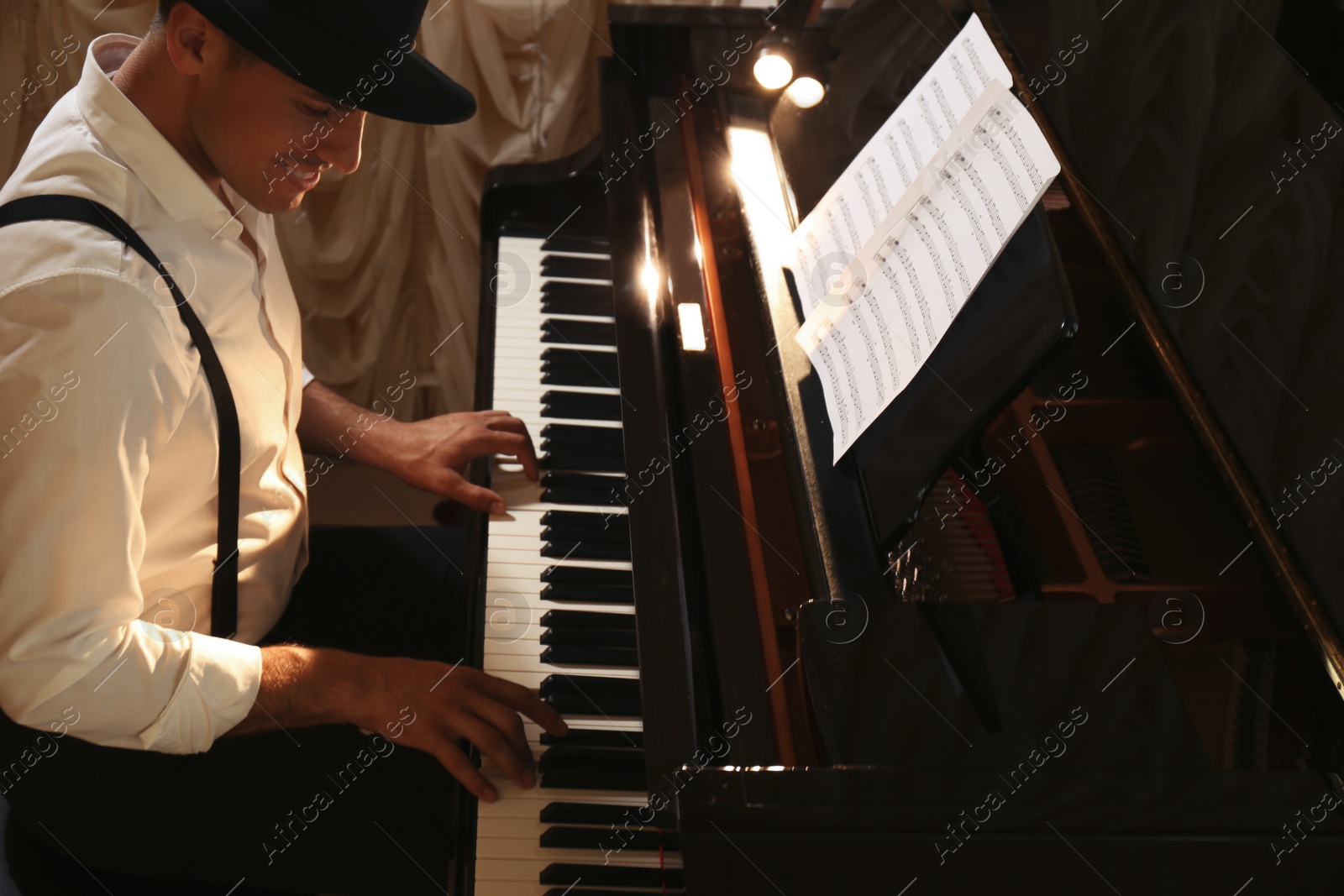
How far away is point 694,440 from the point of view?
142cm

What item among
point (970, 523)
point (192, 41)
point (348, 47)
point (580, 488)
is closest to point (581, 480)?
point (580, 488)

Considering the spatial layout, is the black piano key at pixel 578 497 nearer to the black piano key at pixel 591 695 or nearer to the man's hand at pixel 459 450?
the man's hand at pixel 459 450

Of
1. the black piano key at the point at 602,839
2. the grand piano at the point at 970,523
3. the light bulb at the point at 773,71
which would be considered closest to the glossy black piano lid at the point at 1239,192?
the grand piano at the point at 970,523

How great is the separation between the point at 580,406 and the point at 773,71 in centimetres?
73

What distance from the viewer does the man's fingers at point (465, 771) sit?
1.32m

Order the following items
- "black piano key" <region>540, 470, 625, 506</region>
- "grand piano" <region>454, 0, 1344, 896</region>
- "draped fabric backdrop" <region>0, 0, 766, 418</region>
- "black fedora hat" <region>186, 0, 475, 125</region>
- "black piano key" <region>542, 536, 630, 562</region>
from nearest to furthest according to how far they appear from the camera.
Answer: "grand piano" <region>454, 0, 1344, 896</region> < "black fedora hat" <region>186, 0, 475, 125</region> < "black piano key" <region>542, 536, 630, 562</region> < "black piano key" <region>540, 470, 625, 506</region> < "draped fabric backdrop" <region>0, 0, 766, 418</region>

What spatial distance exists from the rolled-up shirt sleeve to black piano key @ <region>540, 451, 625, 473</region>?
2.15ft

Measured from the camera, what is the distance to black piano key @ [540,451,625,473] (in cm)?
178

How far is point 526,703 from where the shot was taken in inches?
53.4

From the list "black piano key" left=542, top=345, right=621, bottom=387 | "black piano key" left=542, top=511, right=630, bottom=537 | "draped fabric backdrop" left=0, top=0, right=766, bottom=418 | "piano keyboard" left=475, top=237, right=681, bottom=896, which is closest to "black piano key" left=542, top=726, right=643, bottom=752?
"piano keyboard" left=475, top=237, right=681, bottom=896

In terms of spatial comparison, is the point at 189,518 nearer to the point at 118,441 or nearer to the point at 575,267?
the point at 118,441

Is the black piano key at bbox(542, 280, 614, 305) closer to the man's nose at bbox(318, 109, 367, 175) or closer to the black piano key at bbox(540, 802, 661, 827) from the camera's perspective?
the man's nose at bbox(318, 109, 367, 175)

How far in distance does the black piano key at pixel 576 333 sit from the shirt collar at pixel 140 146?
0.70 metres

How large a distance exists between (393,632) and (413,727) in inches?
19.9
